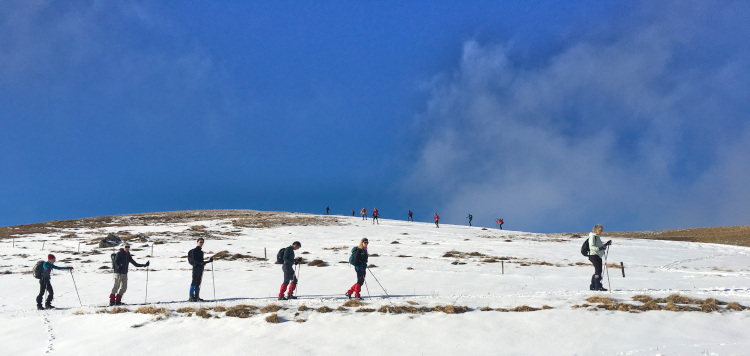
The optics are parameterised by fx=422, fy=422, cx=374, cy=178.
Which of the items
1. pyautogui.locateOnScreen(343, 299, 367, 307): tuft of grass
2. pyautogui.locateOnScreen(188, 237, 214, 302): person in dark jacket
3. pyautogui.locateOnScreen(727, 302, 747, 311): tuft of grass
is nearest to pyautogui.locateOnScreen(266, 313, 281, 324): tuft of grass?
pyautogui.locateOnScreen(343, 299, 367, 307): tuft of grass

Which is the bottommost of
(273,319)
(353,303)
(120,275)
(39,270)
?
(273,319)

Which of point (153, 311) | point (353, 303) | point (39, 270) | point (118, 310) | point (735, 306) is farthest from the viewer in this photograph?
point (39, 270)

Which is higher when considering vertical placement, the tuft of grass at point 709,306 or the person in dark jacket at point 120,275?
the person in dark jacket at point 120,275

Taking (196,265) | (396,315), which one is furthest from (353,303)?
(196,265)

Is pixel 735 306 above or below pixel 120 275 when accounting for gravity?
below

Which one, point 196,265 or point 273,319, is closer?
point 273,319

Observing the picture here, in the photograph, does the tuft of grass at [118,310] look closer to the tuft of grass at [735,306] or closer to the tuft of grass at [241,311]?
the tuft of grass at [241,311]

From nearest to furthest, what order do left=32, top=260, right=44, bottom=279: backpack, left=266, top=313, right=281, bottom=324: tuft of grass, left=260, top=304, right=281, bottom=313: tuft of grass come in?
left=266, top=313, right=281, bottom=324: tuft of grass < left=260, top=304, right=281, bottom=313: tuft of grass < left=32, top=260, right=44, bottom=279: backpack

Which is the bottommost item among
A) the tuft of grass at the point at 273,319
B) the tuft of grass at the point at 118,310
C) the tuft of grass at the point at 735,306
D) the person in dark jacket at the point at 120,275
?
the tuft of grass at the point at 735,306

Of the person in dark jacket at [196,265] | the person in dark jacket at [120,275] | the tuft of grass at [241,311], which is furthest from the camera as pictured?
the person in dark jacket at [120,275]

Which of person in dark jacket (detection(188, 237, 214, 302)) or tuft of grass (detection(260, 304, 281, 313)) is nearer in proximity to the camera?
tuft of grass (detection(260, 304, 281, 313))

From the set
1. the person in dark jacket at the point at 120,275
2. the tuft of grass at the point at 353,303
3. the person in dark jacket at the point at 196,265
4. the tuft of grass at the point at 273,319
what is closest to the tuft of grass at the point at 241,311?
the tuft of grass at the point at 273,319

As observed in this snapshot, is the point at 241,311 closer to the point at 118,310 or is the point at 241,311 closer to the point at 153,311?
the point at 153,311

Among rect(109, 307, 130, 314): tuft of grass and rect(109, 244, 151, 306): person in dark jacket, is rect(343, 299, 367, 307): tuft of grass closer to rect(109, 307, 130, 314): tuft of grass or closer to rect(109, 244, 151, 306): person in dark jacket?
rect(109, 307, 130, 314): tuft of grass
